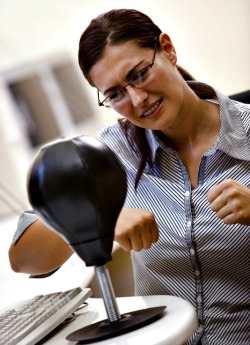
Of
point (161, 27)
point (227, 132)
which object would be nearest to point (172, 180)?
point (227, 132)

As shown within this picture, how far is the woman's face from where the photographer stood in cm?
131

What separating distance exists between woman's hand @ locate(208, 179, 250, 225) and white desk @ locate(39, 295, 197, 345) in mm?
180

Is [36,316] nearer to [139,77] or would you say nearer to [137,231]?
[137,231]

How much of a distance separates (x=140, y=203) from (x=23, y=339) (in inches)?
22.2

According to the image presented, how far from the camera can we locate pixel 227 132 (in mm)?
1396

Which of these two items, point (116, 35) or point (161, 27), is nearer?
point (116, 35)

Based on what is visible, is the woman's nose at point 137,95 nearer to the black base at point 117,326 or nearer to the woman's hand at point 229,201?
the woman's hand at point 229,201

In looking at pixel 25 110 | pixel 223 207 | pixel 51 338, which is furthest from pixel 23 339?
pixel 25 110

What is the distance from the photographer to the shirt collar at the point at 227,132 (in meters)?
1.36

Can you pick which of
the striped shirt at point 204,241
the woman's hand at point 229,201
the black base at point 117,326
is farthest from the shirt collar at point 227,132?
the black base at point 117,326

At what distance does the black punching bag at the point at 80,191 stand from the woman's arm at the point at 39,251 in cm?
40

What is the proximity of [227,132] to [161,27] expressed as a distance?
5.01 feet

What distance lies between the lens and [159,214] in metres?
1.39

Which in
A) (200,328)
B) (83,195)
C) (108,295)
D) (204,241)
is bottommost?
(200,328)
